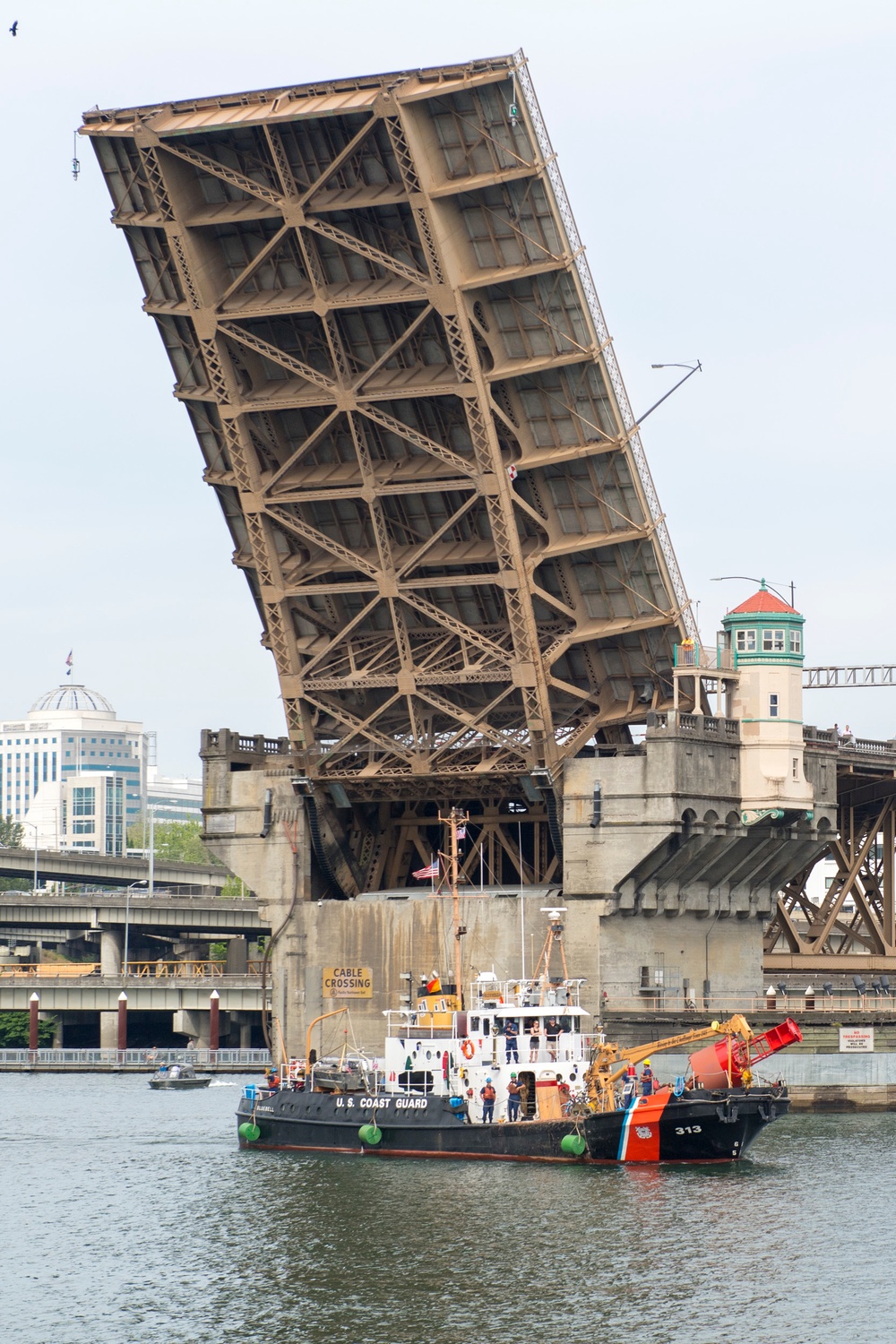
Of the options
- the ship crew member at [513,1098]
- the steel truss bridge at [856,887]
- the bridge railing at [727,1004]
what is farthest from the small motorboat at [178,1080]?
the ship crew member at [513,1098]

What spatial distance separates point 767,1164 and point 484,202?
22.2m

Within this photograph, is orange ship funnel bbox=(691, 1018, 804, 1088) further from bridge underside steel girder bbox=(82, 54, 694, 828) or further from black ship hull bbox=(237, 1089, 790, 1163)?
bridge underside steel girder bbox=(82, 54, 694, 828)

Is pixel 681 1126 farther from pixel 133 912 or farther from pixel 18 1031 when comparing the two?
pixel 133 912

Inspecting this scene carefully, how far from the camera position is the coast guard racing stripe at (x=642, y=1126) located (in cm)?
4825

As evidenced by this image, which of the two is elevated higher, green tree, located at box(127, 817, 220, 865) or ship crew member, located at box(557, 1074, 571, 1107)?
green tree, located at box(127, 817, 220, 865)

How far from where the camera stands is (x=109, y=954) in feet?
325

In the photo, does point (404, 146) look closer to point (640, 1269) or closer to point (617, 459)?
point (617, 459)

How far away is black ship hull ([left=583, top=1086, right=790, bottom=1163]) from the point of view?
48.3m

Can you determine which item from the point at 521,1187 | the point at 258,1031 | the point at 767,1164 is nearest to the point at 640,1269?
the point at 521,1187

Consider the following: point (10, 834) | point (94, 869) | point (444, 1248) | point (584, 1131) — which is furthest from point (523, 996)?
point (10, 834)

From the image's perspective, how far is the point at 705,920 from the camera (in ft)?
201

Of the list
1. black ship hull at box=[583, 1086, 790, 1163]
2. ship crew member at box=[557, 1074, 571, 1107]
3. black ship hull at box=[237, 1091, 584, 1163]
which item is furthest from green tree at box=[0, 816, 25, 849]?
black ship hull at box=[583, 1086, 790, 1163]

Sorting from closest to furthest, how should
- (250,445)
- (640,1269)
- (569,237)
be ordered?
(640,1269) < (569,237) < (250,445)

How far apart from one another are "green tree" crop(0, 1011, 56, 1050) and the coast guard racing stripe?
47.0 meters
